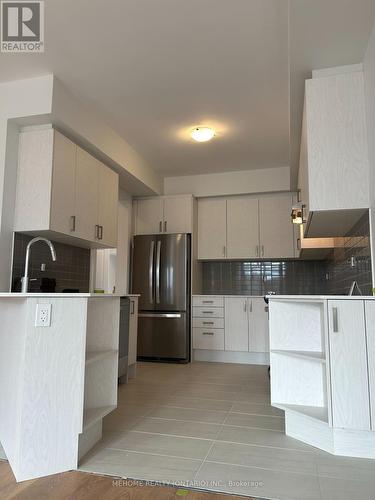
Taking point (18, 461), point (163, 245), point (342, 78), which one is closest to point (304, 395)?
point (18, 461)

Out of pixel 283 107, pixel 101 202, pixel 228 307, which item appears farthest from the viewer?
pixel 228 307

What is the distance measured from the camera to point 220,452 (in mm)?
2090

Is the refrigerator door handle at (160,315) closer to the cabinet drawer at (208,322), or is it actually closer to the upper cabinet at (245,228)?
the cabinet drawer at (208,322)

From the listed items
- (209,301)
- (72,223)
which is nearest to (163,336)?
(209,301)

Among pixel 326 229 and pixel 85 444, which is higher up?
pixel 326 229

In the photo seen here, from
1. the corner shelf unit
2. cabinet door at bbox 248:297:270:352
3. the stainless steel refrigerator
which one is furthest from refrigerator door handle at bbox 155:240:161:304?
the corner shelf unit

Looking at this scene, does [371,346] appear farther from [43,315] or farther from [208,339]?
[208,339]

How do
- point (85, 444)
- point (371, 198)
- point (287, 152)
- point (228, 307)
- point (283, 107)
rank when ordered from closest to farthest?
point (85, 444)
point (371, 198)
point (283, 107)
point (287, 152)
point (228, 307)

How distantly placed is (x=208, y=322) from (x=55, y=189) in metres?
2.87

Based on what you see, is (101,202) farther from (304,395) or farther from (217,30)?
(304,395)

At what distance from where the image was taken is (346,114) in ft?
8.34

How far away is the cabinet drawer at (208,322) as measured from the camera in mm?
5039

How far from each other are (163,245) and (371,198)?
320 centimetres

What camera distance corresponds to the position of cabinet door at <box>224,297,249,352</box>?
16.1 ft
